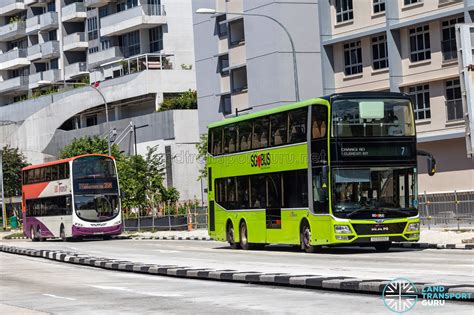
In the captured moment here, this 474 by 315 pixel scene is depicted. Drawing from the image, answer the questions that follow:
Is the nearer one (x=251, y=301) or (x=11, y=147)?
(x=251, y=301)

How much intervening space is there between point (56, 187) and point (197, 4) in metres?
21.2

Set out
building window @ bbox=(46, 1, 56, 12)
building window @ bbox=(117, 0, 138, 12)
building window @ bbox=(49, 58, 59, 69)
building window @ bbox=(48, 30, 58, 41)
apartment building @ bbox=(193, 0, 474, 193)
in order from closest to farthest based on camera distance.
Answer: apartment building @ bbox=(193, 0, 474, 193)
building window @ bbox=(117, 0, 138, 12)
building window @ bbox=(49, 58, 59, 69)
building window @ bbox=(48, 30, 58, 41)
building window @ bbox=(46, 1, 56, 12)

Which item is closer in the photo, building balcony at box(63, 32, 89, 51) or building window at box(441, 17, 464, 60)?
building window at box(441, 17, 464, 60)

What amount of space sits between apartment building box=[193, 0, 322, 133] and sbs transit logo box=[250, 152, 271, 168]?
910 inches

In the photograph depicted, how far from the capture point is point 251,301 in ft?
52.5

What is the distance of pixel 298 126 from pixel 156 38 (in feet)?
184

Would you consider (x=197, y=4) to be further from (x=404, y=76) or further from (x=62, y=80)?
(x=62, y=80)

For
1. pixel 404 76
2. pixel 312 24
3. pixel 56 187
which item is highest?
pixel 312 24

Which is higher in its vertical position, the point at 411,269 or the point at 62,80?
the point at 62,80

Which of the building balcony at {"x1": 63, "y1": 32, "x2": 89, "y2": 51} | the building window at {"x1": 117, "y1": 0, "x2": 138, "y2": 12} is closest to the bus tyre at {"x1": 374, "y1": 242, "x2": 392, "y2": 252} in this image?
the building window at {"x1": 117, "y1": 0, "x2": 138, "y2": 12}

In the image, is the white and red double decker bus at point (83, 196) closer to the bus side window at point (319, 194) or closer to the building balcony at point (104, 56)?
Answer: the bus side window at point (319, 194)

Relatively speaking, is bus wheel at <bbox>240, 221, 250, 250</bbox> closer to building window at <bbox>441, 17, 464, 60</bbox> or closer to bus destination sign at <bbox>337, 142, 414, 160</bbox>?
bus destination sign at <bbox>337, 142, 414, 160</bbox>

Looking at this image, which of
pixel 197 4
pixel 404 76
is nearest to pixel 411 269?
pixel 404 76

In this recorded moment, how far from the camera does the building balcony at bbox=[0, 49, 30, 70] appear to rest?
341ft
